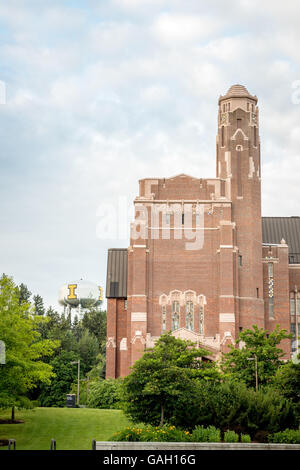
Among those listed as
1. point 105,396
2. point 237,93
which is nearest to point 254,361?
point 105,396

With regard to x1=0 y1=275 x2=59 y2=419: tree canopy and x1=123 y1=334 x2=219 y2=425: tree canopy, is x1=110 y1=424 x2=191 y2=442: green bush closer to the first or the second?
x1=123 y1=334 x2=219 y2=425: tree canopy

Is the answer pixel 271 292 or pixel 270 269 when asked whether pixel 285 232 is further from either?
pixel 271 292

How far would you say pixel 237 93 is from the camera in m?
74.1

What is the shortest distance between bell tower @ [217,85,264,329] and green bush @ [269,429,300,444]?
117 ft

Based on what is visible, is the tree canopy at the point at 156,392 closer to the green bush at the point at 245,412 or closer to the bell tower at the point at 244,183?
the green bush at the point at 245,412

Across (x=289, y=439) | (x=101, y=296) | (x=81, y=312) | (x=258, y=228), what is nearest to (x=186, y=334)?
(x=258, y=228)

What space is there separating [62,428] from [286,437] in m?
15.6

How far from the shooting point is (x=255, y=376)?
48.2m

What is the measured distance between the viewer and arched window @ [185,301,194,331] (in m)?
68.5

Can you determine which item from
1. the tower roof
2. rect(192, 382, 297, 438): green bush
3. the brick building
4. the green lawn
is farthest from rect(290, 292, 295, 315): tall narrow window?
rect(192, 382, 297, 438): green bush

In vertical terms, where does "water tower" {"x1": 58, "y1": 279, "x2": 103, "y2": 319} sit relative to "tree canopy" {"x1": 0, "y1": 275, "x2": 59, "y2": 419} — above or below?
above
